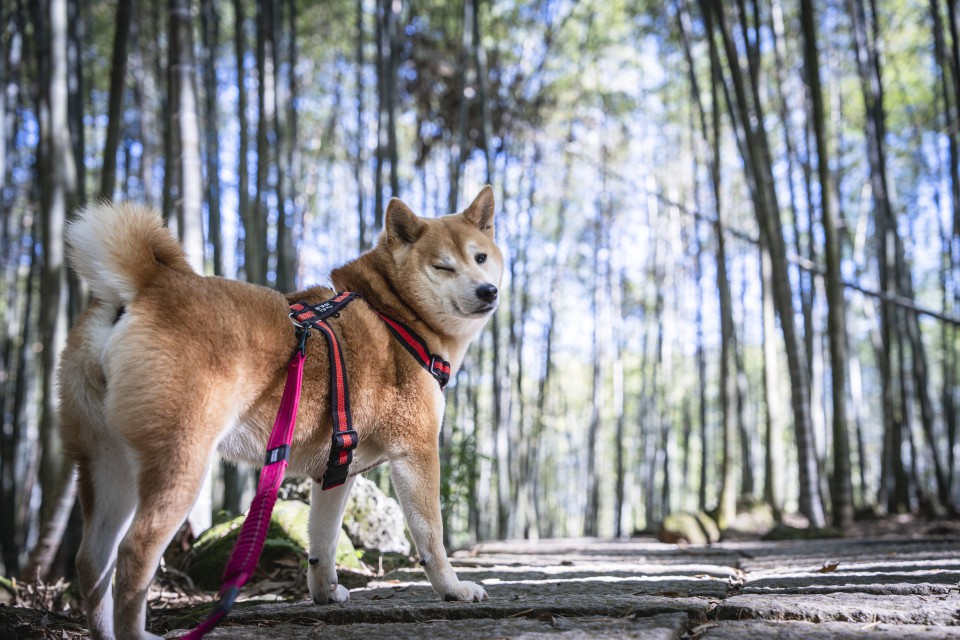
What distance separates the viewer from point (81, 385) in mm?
1771

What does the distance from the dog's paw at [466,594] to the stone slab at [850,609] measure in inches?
27.8

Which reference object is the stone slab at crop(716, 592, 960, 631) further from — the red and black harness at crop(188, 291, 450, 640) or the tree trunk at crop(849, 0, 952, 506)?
the tree trunk at crop(849, 0, 952, 506)

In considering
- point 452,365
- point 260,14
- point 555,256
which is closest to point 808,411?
point 452,365

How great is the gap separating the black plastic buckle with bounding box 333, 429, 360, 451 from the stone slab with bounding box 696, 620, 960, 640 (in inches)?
40.5

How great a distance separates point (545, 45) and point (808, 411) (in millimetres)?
9130

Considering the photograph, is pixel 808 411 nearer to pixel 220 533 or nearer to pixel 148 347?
pixel 220 533

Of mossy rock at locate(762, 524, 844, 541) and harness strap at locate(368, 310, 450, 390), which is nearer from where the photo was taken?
harness strap at locate(368, 310, 450, 390)

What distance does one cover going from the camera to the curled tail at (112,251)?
5.80 feet

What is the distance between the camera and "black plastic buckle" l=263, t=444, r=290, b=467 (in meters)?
1.77

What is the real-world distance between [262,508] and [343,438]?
1.07 feet

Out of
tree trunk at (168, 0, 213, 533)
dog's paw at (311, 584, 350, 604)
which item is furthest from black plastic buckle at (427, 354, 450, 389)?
tree trunk at (168, 0, 213, 533)

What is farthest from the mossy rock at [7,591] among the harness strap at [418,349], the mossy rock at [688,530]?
the mossy rock at [688,530]

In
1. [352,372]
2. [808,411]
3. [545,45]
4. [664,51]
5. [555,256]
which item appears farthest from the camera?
[555,256]

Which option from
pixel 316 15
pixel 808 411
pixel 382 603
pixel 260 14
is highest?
pixel 316 15
